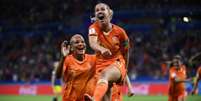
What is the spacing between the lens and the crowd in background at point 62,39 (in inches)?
1112

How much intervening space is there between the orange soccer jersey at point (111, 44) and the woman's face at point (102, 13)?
18 cm

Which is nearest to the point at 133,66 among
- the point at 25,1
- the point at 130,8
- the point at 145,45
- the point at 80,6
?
the point at 145,45

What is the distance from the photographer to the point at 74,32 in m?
31.5

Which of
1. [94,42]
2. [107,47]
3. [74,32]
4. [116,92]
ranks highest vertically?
[94,42]

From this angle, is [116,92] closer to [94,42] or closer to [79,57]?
[79,57]

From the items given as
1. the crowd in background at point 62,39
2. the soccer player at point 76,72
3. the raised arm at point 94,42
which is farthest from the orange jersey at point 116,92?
the crowd in background at point 62,39

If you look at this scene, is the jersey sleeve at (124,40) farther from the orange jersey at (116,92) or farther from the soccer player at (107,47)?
the orange jersey at (116,92)

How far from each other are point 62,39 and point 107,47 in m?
23.6

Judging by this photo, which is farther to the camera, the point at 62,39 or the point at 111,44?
the point at 62,39

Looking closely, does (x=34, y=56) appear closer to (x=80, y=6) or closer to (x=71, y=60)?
(x=80, y=6)

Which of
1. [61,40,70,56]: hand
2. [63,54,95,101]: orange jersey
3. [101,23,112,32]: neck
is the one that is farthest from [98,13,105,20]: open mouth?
[63,54,95,101]: orange jersey

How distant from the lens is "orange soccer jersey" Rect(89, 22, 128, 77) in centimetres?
873

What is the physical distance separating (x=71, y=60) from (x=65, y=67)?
0.16m

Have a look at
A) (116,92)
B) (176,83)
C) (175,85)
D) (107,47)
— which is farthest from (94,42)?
(175,85)
